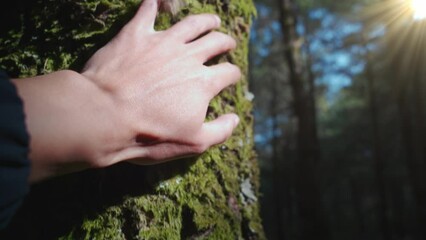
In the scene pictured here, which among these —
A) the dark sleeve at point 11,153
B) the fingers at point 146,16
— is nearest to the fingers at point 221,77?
the fingers at point 146,16

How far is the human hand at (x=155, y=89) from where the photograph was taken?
1137 millimetres

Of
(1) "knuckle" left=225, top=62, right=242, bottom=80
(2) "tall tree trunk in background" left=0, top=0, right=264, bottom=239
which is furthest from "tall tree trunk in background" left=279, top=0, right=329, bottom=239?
(1) "knuckle" left=225, top=62, right=242, bottom=80

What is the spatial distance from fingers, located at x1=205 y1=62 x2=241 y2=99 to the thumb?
0.36 ft

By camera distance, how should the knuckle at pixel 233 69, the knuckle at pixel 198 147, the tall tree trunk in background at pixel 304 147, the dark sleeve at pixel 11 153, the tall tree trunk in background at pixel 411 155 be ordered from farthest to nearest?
the tall tree trunk in background at pixel 411 155, the tall tree trunk in background at pixel 304 147, the knuckle at pixel 233 69, the knuckle at pixel 198 147, the dark sleeve at pixel 11 153

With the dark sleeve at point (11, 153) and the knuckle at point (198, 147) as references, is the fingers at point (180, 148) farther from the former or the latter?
the dark sleeve at point (11, 153)

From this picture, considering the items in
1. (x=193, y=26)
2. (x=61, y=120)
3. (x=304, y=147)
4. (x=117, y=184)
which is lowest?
(x=304, y=147)

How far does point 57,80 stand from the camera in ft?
3.51

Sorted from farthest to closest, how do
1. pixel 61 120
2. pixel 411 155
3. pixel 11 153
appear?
pixel 411 155 < pixel 61 120 < pixel 11 153

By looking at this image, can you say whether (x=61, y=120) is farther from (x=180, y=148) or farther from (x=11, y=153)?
(x=180, y=148)

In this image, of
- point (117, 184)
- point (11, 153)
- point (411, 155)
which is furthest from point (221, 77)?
point (411, 155)

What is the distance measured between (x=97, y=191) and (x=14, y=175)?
38 cm

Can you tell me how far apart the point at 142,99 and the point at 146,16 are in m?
0.38

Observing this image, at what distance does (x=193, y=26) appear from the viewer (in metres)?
1.44

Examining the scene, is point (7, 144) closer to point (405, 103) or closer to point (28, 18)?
point (28, 18)
